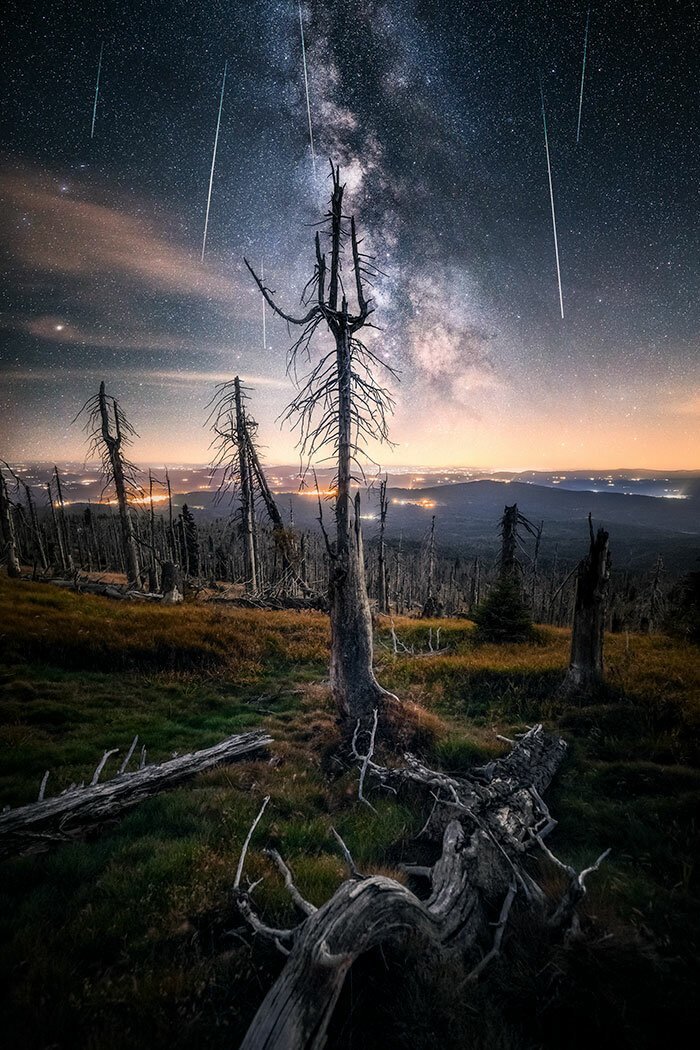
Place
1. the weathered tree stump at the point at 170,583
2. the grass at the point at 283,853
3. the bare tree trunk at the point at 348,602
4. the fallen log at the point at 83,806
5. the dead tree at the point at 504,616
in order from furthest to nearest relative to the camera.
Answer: the weathered tree stump at the point at 170,583, the dead tree at the point at 504,616, the bare tree trunk at the point at 348,602, the fallen log at the point at 83,806, the grass at the point at 283,853

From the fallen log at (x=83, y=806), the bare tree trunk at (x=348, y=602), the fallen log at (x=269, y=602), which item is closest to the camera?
the fallen log at (x=83, y=806)

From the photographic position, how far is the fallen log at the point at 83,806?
14.6 feet

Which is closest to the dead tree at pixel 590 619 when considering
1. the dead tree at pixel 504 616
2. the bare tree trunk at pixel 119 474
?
the dead tree at pixel 504 616

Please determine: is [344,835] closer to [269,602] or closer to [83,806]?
[83,806]

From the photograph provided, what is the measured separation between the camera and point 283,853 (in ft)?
15.8

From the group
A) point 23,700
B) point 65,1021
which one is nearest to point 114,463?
point 23,700

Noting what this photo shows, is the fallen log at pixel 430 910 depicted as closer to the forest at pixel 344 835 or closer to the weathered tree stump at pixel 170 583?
the forest at pixel 344 835

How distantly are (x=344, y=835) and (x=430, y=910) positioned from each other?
214cm

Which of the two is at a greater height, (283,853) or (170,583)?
(283,853)

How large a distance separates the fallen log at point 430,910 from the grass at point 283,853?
0.30 metres

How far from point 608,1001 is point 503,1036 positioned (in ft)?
2.77

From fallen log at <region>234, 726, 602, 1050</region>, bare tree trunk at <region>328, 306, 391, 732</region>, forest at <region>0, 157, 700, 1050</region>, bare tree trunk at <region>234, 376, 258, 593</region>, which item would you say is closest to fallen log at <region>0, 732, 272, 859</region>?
forest at <region>0, 157, 700, 1050</region>

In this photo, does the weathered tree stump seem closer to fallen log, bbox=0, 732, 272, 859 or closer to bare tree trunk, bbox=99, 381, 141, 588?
bare tree trunk, bbox=99, 381, 141, 588

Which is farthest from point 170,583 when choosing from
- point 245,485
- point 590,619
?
point 590,619
